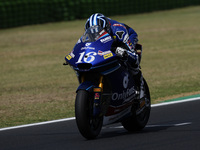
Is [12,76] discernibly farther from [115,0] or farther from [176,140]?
[115,0]

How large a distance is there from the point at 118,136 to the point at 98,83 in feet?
2.85

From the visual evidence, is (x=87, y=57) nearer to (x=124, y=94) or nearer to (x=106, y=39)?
(x=106, y=39)

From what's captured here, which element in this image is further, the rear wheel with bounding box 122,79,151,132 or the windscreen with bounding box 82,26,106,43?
the rear wheel with bounding box 122,79,151,132

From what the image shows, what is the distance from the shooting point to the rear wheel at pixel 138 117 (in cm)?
699

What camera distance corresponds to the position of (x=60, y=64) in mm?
16344

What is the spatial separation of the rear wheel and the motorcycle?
0.68ft

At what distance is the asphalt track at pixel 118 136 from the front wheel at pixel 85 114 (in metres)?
0.14

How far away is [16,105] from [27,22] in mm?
17979

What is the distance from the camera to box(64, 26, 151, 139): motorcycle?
5941mm

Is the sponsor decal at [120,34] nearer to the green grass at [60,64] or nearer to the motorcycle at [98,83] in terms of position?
the motorcycle at [98,83]

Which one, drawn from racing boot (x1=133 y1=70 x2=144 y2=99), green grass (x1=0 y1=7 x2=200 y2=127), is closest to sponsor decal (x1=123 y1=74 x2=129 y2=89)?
racing boot (x1=133 y1=70 x2=144 y2=99)

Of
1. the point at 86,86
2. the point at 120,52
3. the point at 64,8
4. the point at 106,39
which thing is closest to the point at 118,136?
the point at 86,86

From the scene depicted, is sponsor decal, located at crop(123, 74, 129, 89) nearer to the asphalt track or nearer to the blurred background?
the asphalt track

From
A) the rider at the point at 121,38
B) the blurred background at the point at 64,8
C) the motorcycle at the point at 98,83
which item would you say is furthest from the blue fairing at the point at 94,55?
the blurred background at the point at 64,8
